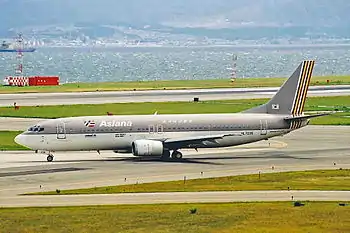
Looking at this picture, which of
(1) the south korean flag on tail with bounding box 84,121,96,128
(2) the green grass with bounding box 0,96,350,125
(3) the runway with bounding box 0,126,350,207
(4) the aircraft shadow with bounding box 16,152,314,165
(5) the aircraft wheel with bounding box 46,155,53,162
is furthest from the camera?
(2) the green grass with bounding box 0,96,350,125

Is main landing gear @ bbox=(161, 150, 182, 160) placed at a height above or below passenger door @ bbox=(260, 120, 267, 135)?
below

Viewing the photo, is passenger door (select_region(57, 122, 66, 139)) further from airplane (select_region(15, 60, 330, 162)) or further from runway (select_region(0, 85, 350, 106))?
runway (select_region(0, 85, 350, 106))

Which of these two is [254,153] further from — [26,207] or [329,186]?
[26,207]

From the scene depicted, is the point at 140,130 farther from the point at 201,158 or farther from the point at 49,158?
the point at 49,158

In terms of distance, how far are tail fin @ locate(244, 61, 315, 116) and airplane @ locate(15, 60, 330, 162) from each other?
95mm

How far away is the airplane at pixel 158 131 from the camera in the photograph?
85.7m

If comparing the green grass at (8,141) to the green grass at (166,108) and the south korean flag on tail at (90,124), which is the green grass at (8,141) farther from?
the green grass at (166,108)

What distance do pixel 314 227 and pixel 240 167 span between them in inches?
1053

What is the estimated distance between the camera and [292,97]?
297ft

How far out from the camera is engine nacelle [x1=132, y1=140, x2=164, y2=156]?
85.2 m

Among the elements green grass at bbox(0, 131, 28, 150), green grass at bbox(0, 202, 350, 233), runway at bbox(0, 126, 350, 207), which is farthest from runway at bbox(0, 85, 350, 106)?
green grass at bbox(0, 202, 350, 233)

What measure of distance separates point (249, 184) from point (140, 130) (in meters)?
19.2

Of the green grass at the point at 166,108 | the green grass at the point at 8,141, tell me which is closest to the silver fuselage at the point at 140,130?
the green grass at the point at 8,141

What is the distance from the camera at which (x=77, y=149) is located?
3396 inches
